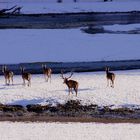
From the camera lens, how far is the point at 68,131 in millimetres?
24453

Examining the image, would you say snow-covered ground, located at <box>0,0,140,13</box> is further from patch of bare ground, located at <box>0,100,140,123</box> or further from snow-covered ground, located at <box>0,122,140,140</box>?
snow-covered ground, located at <box>0,122,140,140</box>

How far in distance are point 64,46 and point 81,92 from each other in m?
12.8

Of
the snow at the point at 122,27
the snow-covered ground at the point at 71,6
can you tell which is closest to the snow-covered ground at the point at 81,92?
the snow at the point at 122,27

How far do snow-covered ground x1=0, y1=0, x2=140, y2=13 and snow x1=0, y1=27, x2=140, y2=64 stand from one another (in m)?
12.5

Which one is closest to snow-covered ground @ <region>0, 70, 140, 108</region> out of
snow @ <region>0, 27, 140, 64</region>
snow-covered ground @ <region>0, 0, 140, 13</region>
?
snow @ <region>0, 27, 140, 64</region>

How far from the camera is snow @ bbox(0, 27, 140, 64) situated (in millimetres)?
38781

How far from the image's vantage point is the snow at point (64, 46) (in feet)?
127

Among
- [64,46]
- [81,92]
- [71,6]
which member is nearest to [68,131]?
[81,92]

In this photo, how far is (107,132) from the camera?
24359 mm

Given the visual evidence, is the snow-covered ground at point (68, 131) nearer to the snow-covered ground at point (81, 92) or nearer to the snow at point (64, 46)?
the snow-covered ground at point (81, 92)

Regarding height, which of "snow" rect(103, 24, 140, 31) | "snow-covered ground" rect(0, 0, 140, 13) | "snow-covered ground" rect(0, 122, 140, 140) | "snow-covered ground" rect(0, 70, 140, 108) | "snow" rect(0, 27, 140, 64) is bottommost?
"snow-covered ground" rect(0, 122, 140, 140)

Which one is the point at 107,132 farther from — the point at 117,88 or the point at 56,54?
the point at 56,54

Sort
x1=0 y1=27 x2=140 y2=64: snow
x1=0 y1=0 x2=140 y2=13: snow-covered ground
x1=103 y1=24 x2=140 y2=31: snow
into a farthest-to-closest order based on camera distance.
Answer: x1=0 y1=0 x2=140 y2=13: snow-covered ground → x1=103 y1=24 x2=140 y2=31: snow → x1=0 y1=27 x2=140 y2=64: snow

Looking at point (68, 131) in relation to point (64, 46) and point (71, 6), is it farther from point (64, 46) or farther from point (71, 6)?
point (71, 6)
